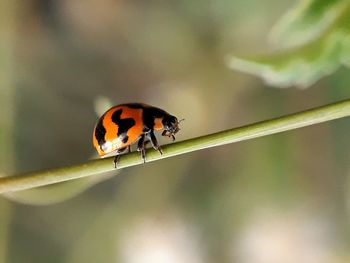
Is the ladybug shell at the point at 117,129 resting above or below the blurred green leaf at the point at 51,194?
below

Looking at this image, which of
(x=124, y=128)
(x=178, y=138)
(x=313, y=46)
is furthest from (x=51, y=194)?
(x=313, y=46)

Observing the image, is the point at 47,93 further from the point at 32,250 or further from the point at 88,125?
the point at 32,250

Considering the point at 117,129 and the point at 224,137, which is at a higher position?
the point at 117,129

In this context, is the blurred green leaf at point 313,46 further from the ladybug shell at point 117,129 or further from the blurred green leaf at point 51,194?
the blurred green leaf at point 51,194

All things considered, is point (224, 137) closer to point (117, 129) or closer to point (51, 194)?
point (117, 129)

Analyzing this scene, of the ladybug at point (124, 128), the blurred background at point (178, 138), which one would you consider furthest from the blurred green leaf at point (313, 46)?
the blurred background at point (178, 138)

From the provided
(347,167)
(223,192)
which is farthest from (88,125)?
(347,167)

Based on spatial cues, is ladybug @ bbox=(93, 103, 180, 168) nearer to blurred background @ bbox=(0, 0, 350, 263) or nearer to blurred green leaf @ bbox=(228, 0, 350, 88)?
blurred green leaf @ bbox=(228, 0, 350, 88)
